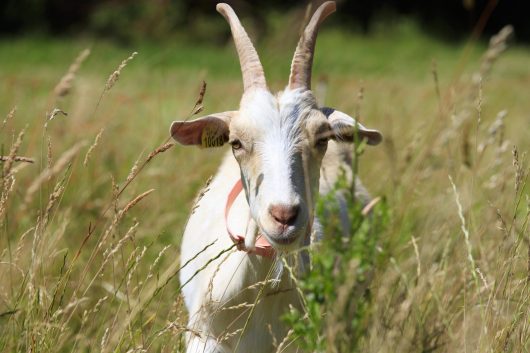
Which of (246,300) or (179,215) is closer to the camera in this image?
(246,300)

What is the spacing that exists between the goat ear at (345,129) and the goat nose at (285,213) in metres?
0.54

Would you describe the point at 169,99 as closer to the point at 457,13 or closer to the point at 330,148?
the point at 330,148

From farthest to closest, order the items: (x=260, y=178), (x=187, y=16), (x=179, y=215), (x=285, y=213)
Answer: (x=187, y=16)
(x=179, y=215)
(x=260, y=178)
(x=285, y=213)

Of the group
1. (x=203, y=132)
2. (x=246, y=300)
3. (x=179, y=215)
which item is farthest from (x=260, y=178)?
(x=179, y=215)

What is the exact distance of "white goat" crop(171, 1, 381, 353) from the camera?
296 centimetres

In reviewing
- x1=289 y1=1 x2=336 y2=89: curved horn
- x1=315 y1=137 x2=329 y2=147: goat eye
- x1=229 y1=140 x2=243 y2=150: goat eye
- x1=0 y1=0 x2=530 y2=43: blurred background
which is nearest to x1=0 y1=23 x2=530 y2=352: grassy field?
x1=289 y1=1 x2=336 y2=89: curved horn

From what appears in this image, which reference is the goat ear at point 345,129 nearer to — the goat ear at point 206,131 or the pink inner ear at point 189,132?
the goat ear at point 206,131

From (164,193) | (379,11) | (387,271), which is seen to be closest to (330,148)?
(387,271)

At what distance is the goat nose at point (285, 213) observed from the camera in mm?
2764

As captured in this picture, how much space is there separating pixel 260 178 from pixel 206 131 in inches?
17.7

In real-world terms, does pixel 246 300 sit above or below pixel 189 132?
below

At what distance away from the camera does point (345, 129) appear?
3311 millimetres

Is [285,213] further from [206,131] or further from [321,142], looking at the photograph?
[206,131]

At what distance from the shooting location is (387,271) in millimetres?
3844
